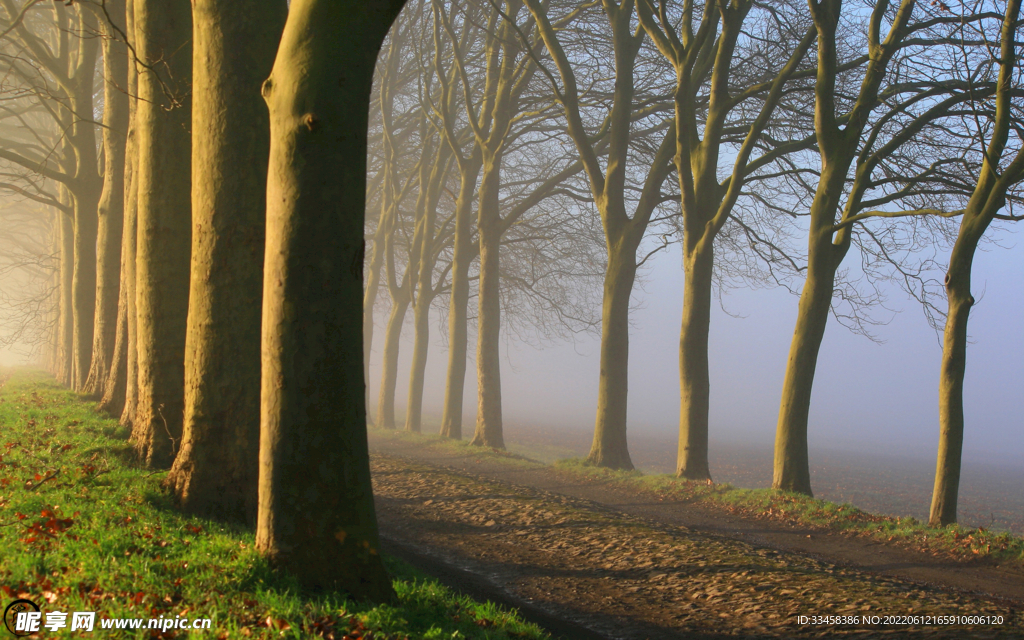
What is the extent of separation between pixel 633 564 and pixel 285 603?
3.72m

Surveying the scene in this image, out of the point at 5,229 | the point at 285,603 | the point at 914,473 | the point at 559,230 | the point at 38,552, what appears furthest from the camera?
A: the point at 5,229

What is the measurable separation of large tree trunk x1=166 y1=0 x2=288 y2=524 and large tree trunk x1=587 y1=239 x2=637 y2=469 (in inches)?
346

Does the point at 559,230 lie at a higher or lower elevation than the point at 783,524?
higher

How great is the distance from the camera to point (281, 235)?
3.60m

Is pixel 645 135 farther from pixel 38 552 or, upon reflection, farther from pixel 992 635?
pixel 38 552

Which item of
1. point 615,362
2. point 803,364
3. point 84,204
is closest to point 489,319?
point 615,362

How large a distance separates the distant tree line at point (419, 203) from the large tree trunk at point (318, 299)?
0.02 metres

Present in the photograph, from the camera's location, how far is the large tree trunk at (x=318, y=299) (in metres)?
3.54

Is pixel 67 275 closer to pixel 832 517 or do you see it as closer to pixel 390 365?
pixel 390 365

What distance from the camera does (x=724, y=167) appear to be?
54.4ft

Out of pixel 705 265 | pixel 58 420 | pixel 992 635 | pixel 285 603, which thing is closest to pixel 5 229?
pixel 58 420

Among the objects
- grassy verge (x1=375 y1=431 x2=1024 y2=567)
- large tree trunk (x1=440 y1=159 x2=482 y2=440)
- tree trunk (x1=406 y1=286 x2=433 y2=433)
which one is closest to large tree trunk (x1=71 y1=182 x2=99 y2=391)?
large tree trunk (x1=440 y1=159 x2=482 y2=440)

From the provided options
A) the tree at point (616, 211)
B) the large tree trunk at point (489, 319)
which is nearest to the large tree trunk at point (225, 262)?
the tree at point (616, 211)

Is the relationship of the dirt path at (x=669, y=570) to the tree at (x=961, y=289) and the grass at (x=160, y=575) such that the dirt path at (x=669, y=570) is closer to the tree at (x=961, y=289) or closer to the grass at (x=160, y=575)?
the grass at (x=160, y=575)
